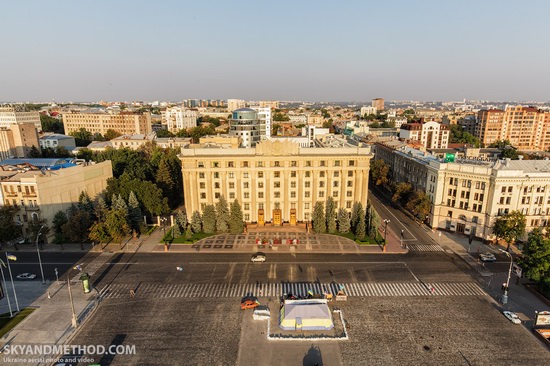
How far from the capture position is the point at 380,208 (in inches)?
3829

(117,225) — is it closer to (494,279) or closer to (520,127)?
(494,279)

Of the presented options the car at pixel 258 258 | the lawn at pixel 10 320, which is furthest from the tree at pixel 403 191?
the lawn at pixel 10 320

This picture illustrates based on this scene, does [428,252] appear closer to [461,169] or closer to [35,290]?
[461,169]

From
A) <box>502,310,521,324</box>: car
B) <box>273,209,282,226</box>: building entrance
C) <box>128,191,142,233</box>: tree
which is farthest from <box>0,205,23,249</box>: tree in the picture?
<box>502,310,521,324</box>: car

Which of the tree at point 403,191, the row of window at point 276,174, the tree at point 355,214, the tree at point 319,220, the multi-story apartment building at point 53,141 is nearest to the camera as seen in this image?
the tree at point 319,220

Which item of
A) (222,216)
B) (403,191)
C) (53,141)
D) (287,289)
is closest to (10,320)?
(287,289)

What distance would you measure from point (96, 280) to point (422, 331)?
5253 cm

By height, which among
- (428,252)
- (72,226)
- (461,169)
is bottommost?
(428,252)

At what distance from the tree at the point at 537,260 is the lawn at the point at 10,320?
75.8m

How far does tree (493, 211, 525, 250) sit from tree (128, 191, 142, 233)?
254 feet

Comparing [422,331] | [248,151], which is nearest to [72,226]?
[248,151]

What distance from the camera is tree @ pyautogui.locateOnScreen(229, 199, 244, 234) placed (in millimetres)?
76562

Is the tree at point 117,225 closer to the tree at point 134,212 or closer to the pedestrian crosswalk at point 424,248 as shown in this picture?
the tree at point 134,212

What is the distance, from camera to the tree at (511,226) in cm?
6512
